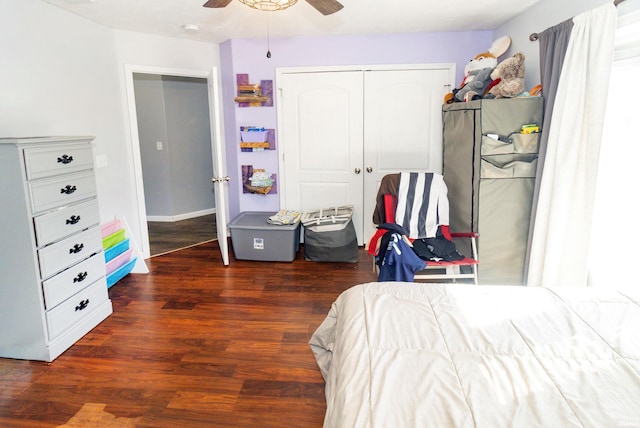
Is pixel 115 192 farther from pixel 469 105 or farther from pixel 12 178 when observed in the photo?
pixel 469 105

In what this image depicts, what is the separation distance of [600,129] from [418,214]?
4.58 feet

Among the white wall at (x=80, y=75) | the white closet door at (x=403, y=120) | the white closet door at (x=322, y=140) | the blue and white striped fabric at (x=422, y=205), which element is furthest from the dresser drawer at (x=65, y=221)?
the white closet door at (x=403, y=120)

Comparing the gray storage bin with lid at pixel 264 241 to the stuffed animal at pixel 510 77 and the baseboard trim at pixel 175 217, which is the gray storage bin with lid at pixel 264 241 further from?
the stuffed animal at pixel 510 77

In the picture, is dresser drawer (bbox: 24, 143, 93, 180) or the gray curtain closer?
dresser drawer (bbox: 24, 143, 93, 180)

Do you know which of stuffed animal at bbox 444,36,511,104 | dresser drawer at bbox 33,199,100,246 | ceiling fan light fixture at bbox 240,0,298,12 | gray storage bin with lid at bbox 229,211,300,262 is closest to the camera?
ceiling fan light fixture at bbox 240,0,298,12

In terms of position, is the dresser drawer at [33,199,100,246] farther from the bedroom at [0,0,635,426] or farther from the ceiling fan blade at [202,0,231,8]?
the ceiling fan blade at [202,0,231,8]

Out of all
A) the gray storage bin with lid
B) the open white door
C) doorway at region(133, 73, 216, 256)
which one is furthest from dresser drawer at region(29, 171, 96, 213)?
doorway at region(133, 73, 216, 256)

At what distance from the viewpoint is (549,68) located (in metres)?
2.93

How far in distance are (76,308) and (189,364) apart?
95cm

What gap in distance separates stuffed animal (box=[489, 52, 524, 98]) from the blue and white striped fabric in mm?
811

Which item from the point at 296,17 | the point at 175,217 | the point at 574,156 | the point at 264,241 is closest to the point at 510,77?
the point at 574,156

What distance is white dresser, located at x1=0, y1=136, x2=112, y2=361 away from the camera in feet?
8.14

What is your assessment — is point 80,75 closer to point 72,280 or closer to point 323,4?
point 72,280

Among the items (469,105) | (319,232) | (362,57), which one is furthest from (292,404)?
(362,57)
